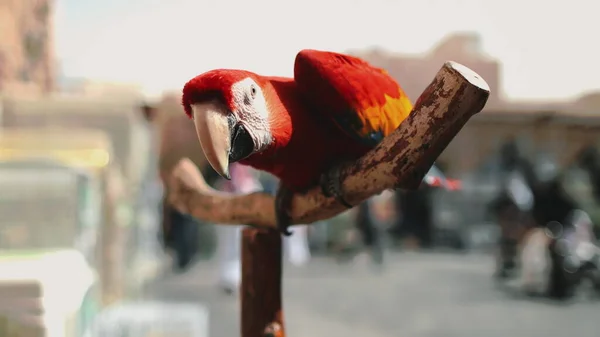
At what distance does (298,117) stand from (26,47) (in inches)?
110

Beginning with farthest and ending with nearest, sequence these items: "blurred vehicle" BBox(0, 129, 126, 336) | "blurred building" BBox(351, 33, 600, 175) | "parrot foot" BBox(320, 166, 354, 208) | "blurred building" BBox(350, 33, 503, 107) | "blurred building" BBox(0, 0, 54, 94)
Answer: "blurred building" BBox(351, 33, 600, 175)
"blurred building" BBox(0, 0, 54, 94)
"blurred building" BBox(350, 33, 503, 107)
"blurred vehicle" BBox(0, 129, 126, 336)
"parrot foot" BBox(320, 166, 354, 208)

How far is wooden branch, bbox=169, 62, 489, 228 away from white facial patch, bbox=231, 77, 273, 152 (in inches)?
3.6

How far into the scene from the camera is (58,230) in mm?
1342

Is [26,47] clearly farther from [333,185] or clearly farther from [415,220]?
[333,185]

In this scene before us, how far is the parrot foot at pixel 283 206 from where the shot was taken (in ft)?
1.94

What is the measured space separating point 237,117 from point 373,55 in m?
1.06

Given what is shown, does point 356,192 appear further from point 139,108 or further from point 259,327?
point 139,108

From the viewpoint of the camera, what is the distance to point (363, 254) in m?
3.37

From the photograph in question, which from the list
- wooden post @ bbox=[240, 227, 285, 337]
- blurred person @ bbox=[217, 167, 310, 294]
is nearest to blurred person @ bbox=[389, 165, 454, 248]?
blurred person @ bbox=[217, 167, 310, 294]

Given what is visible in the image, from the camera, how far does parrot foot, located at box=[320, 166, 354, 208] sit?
21.3 inches

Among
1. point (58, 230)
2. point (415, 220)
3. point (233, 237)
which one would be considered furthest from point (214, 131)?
point (415, 220)

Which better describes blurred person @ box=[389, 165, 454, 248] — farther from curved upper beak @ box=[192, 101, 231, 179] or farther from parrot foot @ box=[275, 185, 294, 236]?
curved upper beak @ box=[192, 101, 231, 179]

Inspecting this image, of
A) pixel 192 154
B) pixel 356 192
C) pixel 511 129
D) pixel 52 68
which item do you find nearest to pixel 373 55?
pixel 356 192

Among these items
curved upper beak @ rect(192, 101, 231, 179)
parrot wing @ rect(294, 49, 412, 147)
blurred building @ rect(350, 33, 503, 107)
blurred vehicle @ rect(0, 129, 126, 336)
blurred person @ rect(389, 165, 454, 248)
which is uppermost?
blurred building @ rect(350, 33, 503, 107)
